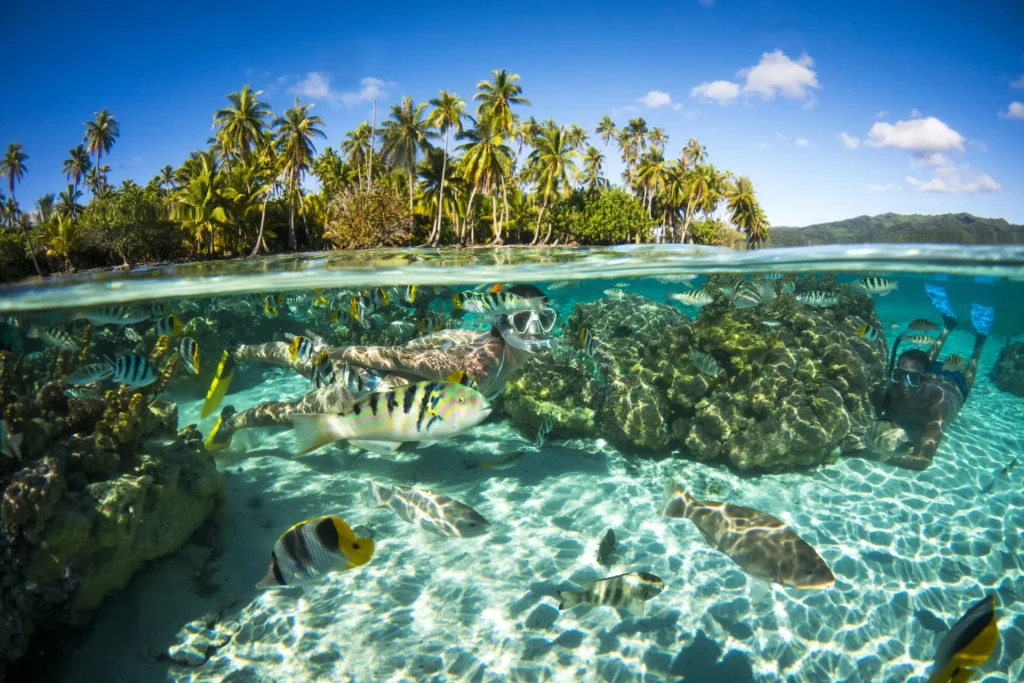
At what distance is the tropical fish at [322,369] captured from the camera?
4754mm

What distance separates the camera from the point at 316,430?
2854 millimetres

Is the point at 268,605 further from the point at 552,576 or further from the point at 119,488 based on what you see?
the point at 552,576

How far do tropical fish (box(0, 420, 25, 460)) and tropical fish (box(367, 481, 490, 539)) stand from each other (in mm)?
3614

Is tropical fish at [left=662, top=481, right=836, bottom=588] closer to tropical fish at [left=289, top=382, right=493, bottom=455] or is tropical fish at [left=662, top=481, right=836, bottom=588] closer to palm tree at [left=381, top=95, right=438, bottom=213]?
tropical fish at [left=289, top=382, right=493, bottom=455]

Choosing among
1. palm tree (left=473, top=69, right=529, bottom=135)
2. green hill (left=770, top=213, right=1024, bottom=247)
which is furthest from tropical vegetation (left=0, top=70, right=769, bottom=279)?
green hill (left=770, top=213, right=1024, bottom=247)

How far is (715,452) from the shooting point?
7.76m

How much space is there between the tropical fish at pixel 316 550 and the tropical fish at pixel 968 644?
10.0 feet

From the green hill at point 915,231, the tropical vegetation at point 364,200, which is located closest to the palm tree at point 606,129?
the tropical vegetation at point 364,200

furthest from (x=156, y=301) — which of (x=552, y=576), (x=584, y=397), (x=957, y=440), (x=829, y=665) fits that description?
(x=957, y=440)

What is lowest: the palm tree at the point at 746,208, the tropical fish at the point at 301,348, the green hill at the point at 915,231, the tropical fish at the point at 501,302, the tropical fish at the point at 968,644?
the tropical fish at the point at 968,644

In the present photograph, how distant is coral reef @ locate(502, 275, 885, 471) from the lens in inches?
300

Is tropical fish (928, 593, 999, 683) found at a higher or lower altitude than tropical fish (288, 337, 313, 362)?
lower

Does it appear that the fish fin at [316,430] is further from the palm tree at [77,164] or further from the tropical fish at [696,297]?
the palm tree at [77,164]

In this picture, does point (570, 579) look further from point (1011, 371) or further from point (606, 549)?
point (1011, 371)
